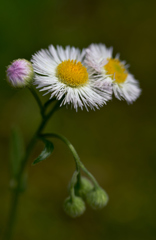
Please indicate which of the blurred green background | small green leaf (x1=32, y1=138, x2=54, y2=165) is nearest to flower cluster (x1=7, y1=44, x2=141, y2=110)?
small green leaf (x1=32, y1=138, x2=54, y2=165)

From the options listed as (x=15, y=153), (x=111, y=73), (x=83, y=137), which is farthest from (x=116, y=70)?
(x=83, y=137)

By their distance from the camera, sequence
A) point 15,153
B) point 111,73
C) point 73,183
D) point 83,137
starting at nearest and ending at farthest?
point 73,183
point 111,73
point 15,153
point 83,137

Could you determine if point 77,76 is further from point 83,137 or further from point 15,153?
point 83,137

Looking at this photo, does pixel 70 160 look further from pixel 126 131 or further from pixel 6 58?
pixel 6 58

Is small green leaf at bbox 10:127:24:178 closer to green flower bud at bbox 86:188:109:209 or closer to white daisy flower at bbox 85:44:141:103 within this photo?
green flower bud at bbox 86:188:109:209

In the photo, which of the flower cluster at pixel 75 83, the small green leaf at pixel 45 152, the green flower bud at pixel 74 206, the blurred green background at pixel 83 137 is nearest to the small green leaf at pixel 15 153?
the flower cluster at pixel 75 83

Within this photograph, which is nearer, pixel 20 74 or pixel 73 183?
pixel 20 74

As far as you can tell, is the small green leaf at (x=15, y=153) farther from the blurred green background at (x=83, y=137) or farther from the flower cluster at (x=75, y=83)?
the blurred green background at (x=83, y=137)
